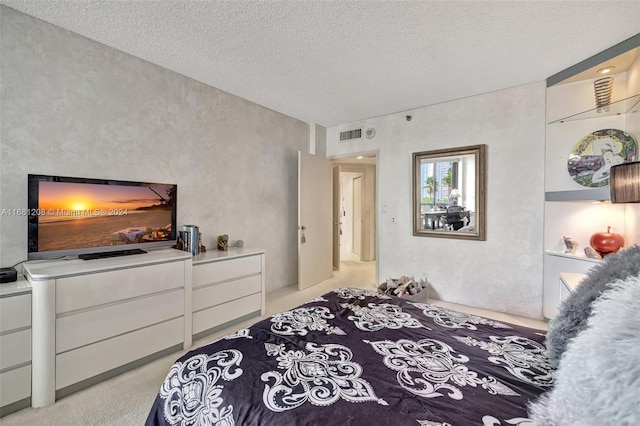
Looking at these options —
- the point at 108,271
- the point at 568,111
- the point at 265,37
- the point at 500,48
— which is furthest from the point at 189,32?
the point at 568,111

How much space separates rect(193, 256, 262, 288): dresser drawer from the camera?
253 cm

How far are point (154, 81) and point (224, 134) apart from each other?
2.77 ft

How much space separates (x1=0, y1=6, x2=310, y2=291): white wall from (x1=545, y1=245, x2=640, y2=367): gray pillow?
302 cm

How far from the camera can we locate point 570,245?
2.74m

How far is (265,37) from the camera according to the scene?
86.7 inches

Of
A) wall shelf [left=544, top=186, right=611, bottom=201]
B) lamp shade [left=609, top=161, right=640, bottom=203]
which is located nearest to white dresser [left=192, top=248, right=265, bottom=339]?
lamp shade [left=609, top=161, right=640, bottom=203]

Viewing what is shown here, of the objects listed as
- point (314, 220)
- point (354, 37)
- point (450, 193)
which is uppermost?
point (354, 37)

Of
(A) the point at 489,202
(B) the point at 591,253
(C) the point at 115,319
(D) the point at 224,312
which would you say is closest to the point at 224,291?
(D) the point at 224,312

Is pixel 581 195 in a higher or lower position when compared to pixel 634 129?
lower

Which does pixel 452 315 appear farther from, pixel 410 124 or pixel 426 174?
pixel 410 124

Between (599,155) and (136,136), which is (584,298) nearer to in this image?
(599,155)

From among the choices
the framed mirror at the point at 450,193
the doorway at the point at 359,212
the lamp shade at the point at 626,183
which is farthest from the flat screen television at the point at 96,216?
the doorway at the point at 359,212

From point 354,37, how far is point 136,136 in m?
2.13

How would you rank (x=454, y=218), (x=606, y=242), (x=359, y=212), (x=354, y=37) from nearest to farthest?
(x=354, y=37) < (x=606, y=242) < (x=454, y=218) < (x=359, y=212)
